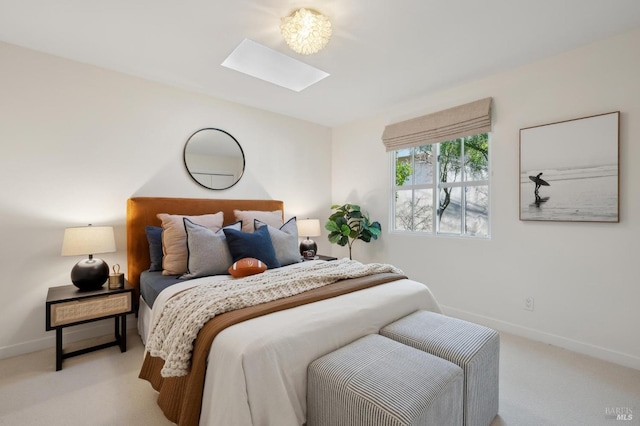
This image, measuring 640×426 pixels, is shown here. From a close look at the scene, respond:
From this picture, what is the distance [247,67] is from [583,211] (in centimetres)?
316

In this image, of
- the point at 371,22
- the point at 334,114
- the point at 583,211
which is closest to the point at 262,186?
the point at 334,114

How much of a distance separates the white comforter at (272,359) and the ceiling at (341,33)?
1919 millimetres

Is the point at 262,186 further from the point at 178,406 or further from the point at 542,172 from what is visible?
the point at 542,172

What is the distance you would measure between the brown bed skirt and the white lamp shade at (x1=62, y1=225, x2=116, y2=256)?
1.04 m

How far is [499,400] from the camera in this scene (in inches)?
72.2

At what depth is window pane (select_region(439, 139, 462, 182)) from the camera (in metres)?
3.29

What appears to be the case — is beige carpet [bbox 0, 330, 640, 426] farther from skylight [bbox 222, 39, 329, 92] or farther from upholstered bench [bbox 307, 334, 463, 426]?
skylight [bbox 222, 39, 329, 92]

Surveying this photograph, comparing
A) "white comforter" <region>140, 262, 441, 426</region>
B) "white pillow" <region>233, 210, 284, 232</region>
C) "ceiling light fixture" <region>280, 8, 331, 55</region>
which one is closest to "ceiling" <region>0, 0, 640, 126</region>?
"ceiling light fixture" <region>280, 8, 331, 55</region>

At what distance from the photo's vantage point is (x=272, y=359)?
1.27 m

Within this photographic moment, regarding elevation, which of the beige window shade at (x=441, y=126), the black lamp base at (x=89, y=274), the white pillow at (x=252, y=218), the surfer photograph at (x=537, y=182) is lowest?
the black lamp base at (x=89, y=274)

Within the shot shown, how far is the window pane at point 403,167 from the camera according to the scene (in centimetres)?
375

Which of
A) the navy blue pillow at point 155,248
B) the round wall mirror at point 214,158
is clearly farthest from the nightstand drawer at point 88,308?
the round wall mirror at point 214,158

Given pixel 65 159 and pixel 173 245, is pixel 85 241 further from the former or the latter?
pixel 65 159

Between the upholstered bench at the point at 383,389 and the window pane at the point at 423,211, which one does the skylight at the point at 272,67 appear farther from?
the upholstered bench at the point at 383,389
